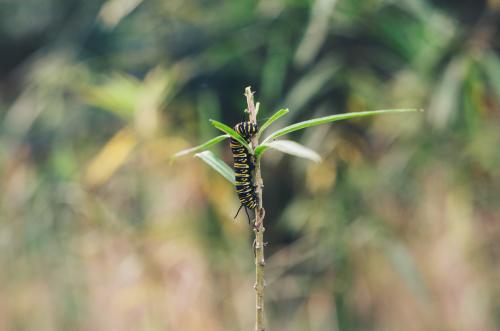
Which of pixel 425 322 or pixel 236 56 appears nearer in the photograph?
pixel 236 56

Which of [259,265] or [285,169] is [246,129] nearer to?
[259,265]

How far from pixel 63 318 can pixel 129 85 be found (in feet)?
1.62

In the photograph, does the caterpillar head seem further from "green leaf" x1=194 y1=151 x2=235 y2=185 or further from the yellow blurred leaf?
the yellow blurred leaf

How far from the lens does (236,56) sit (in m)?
0.71

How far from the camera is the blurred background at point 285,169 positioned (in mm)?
655

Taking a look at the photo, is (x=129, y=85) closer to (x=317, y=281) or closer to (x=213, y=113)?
(x=213, y=113)

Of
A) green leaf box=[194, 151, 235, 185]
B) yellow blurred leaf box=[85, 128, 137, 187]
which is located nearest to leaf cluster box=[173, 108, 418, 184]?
green leaf box=[194, 151, 235, 185]

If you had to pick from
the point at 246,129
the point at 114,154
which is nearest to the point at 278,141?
the point at 246,129

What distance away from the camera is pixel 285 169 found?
2.55 ft

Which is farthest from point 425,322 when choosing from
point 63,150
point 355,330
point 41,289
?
point 41,289

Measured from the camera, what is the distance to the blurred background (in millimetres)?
655

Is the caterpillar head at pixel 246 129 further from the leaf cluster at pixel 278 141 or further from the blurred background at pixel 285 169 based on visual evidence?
the blurred background at pixel 285 169

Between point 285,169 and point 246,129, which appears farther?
point 285,169

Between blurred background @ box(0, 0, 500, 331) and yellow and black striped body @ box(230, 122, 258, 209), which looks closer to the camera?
yellow and black striped body @ box(230, 122, 258, 209)
